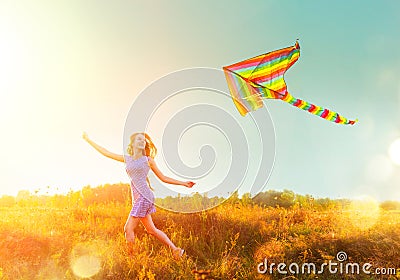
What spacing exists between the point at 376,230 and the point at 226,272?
12.4ft

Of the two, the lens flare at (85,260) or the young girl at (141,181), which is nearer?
the lens flare at (85,260)

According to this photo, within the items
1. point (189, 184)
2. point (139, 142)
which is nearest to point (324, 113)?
point (189, 184)

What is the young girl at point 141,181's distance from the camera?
7062 mm

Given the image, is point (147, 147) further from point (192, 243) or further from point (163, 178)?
point (192, 243)

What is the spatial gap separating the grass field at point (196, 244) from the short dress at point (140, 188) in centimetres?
75

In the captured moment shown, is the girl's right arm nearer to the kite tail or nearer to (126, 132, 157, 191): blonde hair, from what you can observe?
(126, 132, 157, 191): blonde hair

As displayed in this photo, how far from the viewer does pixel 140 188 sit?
7.22m

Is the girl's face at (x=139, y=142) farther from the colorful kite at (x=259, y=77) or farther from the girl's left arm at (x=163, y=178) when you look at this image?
the colorful kite at (x=259, y=77)

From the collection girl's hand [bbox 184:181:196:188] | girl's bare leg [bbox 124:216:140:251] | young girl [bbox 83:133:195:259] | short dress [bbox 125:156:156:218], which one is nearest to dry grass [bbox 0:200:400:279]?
girl's bare leg [bbox 124:216:140:251]

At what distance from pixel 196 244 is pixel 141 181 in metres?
2.00

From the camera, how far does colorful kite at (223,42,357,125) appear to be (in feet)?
26.2

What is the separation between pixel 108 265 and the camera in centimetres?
650

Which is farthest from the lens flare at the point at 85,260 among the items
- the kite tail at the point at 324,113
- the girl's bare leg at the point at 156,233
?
the kite tail at the point at 324,113

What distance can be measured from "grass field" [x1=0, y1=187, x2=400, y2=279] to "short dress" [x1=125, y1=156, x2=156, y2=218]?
752 millimetres
